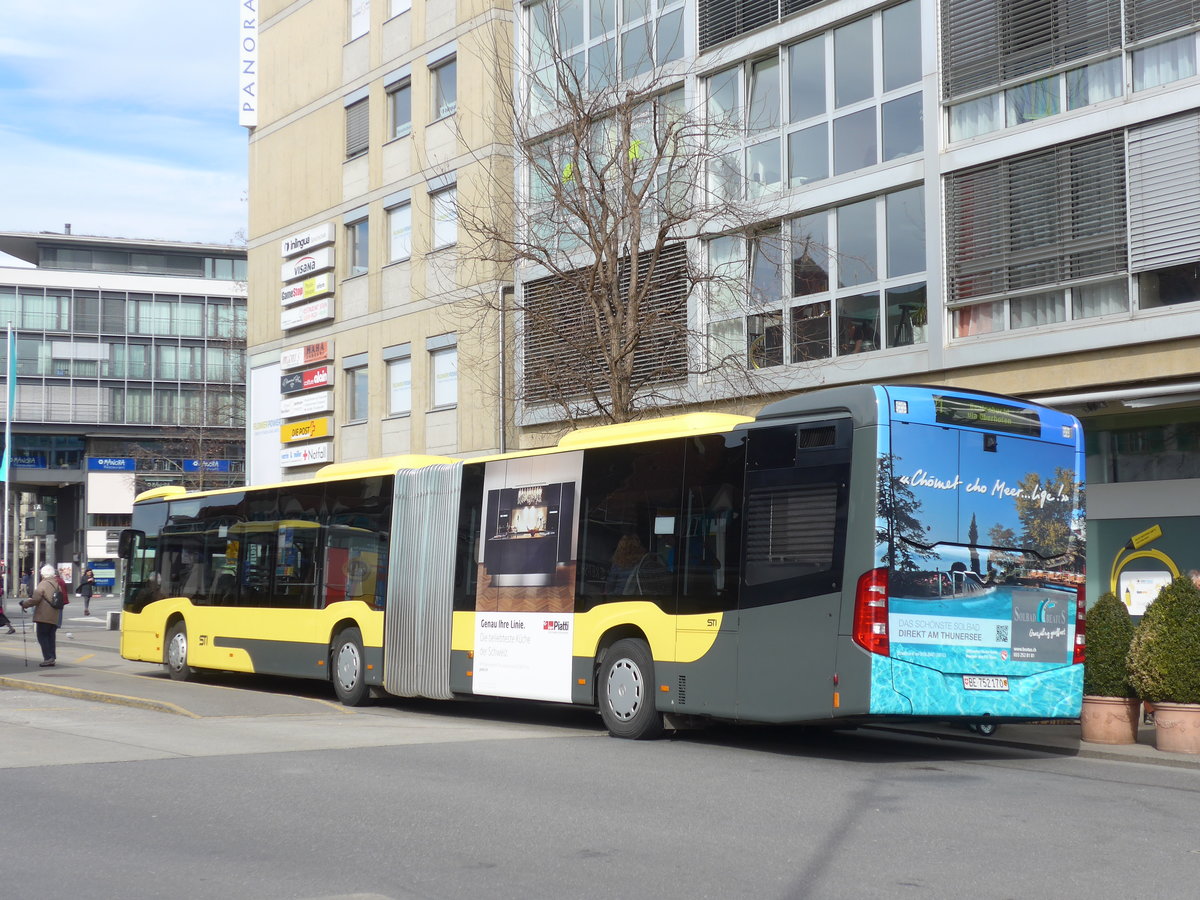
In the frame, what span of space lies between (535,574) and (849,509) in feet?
15.1

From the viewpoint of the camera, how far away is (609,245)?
19.7 metres

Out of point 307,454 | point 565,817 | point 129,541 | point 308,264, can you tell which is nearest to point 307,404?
point 307,454

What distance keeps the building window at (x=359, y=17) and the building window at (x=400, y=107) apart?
2227 millimetres

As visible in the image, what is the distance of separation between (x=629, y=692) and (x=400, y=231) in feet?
66.3

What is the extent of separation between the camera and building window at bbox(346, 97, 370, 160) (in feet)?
111

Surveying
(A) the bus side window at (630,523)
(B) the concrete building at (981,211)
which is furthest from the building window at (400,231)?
(A) the bus side window at (630,523)

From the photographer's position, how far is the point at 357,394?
34.3m

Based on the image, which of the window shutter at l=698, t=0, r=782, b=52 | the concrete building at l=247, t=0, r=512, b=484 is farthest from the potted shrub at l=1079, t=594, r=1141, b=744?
the concrete building at l=247, t=0, r=512, b=484

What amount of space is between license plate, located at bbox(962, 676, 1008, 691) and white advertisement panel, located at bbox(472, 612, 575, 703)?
4369mm

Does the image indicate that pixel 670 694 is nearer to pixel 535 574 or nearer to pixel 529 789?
pixel 535 574

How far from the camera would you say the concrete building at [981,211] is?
697 inches

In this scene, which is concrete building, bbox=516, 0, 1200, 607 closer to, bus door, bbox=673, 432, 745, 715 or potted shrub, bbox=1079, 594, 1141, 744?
potted shrub, bbox=1079, 594, 1141, 744

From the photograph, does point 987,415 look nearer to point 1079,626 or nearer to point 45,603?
point 1079,626

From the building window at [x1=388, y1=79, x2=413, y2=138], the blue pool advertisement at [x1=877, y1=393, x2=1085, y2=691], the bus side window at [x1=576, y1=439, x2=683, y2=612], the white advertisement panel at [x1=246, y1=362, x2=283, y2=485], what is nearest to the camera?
the blue pool advertisement at [x1=877, y1=393, x2=1085, y2=691]
